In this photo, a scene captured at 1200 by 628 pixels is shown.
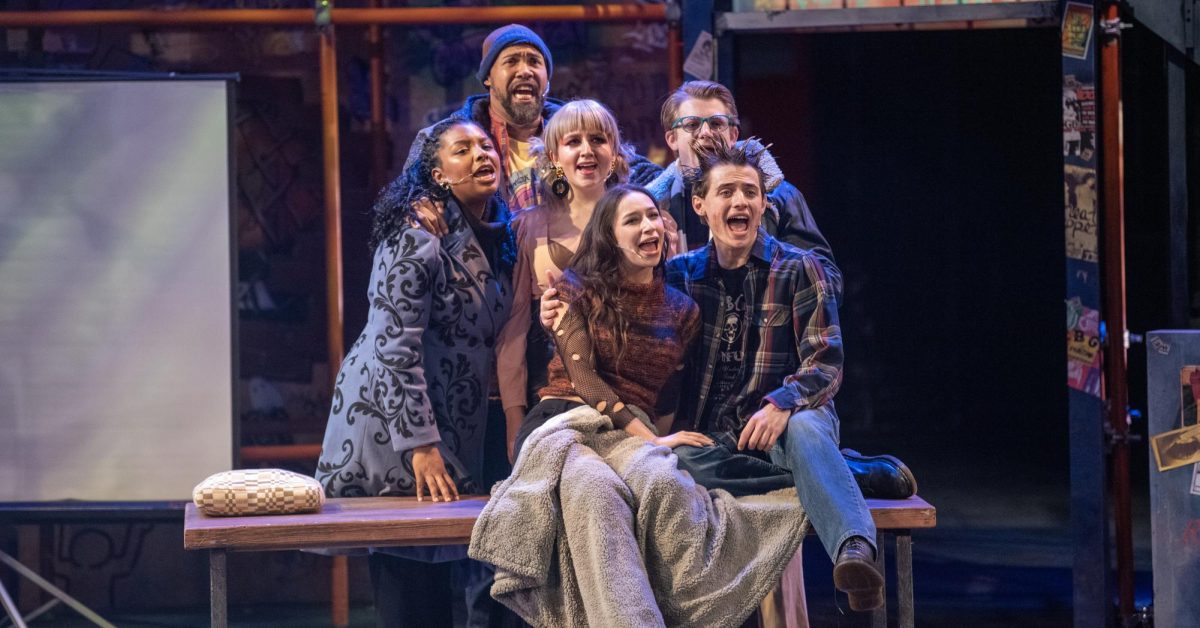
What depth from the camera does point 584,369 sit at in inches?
147

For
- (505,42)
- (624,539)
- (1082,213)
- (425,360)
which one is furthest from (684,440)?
(1082,213)

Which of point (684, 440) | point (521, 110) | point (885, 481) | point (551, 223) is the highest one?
point (521, 110)

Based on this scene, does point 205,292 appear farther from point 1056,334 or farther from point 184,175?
point 1056,334

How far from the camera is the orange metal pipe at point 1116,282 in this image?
504 cm

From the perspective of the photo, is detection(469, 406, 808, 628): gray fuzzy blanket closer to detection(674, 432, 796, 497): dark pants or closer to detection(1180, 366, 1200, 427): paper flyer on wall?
detection(674, 432, 796, 497): dark pants

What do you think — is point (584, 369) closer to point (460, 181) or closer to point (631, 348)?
point (631, 348)

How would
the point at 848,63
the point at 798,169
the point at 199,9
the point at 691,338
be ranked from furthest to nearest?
1. the point at 848,63
2. the point at 798,169
3. the point at 199,9
4. the point at 691,338

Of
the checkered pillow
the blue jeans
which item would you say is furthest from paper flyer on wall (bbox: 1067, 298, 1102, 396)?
the checkered pillow

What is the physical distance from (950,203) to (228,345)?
5022 millimetres

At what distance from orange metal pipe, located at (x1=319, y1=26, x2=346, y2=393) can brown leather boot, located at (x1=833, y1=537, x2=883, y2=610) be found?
259cm

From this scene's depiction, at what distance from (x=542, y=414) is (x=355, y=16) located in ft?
7.36

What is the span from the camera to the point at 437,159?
3947 millimetres

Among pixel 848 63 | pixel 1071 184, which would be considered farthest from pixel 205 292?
pixel 848 63

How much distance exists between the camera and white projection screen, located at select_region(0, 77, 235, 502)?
492 centimetres
